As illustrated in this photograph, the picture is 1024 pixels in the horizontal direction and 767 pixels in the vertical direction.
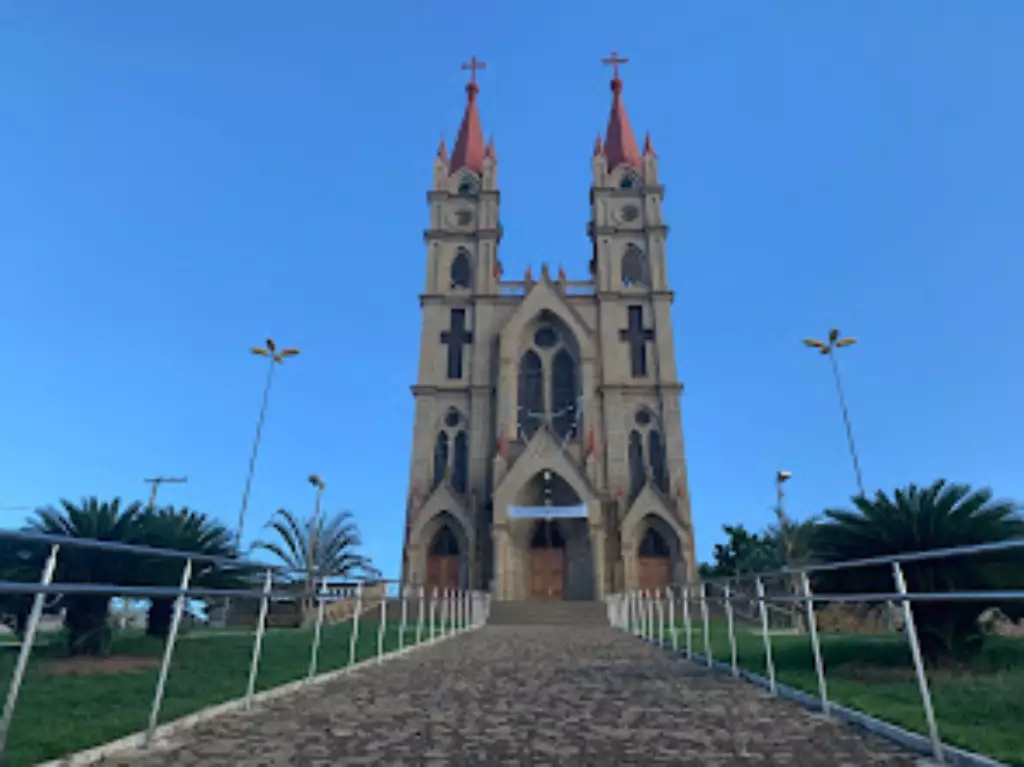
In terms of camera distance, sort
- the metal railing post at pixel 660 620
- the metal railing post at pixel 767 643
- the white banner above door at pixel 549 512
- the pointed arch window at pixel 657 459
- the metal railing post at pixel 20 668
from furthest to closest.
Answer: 1. the pointed arch window at pixel 657 459
2. the white banner above door at pixel 549 512
3. the metal railing post at pixel 660 620
4. the metal railing post at pixel 767 643
5. the metal railing post at pixel 20 668

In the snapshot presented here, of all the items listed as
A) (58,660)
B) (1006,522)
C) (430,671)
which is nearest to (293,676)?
(430,671)

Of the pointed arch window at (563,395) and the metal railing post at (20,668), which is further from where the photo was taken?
the pointed arch window at (563,395)

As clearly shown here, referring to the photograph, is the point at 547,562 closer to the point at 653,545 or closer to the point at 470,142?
the point at 653,545

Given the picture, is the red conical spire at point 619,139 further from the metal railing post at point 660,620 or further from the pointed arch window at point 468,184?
the metal railing post at point 660,620

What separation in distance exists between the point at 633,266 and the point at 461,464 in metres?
14.8

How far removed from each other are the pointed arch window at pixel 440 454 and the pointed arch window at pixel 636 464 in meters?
8.95

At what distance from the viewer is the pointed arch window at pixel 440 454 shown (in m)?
32.1

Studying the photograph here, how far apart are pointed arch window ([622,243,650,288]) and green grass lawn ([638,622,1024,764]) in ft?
89.2

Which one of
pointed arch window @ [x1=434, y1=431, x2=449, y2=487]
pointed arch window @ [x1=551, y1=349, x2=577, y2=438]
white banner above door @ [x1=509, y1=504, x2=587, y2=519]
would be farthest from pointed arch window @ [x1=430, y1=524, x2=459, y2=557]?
pointed arch window @ [x1=551, y1=349, x2=577, y2=438]

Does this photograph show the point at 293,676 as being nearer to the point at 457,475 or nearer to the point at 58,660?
the point at 58,660

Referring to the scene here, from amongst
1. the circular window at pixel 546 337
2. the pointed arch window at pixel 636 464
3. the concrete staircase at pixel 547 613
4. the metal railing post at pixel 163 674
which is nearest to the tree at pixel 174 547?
the metal railing post at pixel 163 674

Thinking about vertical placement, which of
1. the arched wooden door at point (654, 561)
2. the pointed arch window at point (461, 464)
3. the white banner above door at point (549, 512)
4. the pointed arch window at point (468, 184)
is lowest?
the arched wooden door at point (654, 561)

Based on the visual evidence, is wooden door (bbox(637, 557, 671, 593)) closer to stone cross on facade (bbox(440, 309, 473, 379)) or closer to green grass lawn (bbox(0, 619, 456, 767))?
stone cross on facade (bbox(440, 309, 473, 379))

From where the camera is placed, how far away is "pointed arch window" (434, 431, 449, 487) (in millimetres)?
32062
